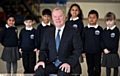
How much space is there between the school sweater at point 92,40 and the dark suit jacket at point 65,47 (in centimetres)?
93

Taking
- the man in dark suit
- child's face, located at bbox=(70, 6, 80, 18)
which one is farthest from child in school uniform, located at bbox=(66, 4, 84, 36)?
the man in dark suit

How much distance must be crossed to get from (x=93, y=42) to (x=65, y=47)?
1.01 meters

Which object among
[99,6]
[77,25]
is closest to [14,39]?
[77,25]

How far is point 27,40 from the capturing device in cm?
426

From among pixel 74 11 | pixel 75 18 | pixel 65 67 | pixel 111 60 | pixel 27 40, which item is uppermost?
pixel 74 11

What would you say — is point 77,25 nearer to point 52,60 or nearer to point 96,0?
point 52,60

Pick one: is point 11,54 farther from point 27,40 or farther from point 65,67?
point 65,67

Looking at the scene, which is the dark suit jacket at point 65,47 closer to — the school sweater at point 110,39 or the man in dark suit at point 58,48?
the man in dark suit at point 58,48

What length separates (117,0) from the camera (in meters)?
12.9

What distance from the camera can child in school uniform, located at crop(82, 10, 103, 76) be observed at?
13.4 feet

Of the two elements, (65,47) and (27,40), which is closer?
(65,47)

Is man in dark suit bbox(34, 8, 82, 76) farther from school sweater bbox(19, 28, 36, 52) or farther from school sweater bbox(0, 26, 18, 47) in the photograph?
school sweater bbox(0, 26, 18, 47)

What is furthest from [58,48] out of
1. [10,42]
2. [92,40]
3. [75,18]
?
[10,42]

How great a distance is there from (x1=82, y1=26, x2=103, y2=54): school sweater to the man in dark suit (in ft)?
3.04
